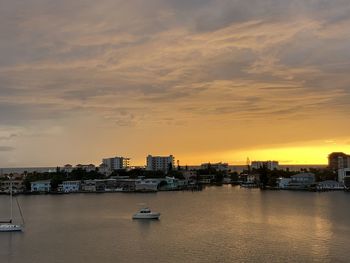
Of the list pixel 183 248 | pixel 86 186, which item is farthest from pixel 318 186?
pixel 183 248

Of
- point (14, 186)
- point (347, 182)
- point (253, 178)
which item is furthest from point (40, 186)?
point (347, 182)

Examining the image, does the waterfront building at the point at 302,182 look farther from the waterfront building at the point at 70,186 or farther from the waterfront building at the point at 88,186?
the waterfront building at the point at 70,186

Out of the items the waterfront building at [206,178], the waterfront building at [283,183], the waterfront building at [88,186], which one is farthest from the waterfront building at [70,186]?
the waterfront building at [283,183]

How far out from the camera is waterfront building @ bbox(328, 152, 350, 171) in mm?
61719

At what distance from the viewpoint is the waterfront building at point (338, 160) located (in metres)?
61.7

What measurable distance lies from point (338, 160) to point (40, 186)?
37.8 m

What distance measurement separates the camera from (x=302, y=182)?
48062 mm

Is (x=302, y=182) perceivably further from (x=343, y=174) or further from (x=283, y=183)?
(x=343, y=174)

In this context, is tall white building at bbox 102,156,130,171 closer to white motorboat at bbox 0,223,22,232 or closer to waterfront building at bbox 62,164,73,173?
waterfront building at bbox 62,164,73,173

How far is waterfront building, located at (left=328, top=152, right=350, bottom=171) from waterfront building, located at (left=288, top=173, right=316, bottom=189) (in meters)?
12.6

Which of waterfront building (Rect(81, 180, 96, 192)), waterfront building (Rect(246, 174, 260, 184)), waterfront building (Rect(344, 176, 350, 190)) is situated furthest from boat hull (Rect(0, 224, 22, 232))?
waterfront building (Rect(246, 174, 260, 184))

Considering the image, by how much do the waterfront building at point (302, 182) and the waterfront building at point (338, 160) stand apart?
12.6 metres

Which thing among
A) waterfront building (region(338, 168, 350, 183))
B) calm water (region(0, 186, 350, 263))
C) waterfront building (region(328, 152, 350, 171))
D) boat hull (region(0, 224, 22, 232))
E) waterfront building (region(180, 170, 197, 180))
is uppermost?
waterfront building (region(328, 152, 350, 171))

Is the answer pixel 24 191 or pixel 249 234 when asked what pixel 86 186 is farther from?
pixel 249 234
